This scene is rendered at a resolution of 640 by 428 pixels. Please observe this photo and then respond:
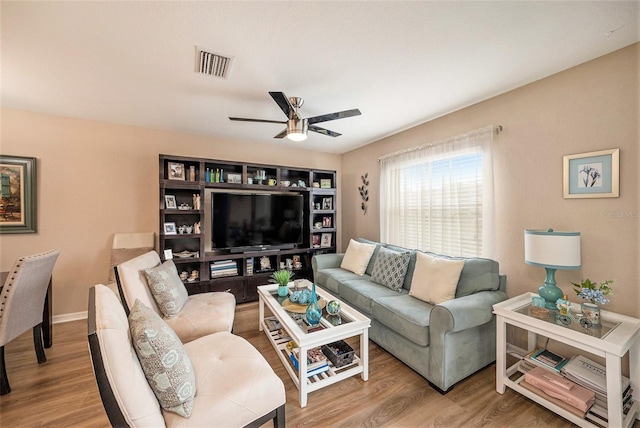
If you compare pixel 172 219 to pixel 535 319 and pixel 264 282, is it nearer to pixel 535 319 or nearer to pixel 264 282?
pixel 264 282

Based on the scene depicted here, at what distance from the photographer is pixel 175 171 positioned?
3.25m

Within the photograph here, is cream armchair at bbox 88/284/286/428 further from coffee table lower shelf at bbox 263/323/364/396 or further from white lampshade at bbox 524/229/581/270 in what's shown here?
white lampshade at bbox 524/229/581/270

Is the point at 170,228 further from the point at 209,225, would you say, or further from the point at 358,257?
the point at 358,257

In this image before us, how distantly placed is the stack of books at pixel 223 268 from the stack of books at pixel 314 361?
1.96 m

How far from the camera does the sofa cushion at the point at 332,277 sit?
3.02 m

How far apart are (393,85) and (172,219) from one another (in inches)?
127

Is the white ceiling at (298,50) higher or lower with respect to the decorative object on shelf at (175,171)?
higher

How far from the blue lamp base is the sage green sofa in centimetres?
30

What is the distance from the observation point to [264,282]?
12.1 ft

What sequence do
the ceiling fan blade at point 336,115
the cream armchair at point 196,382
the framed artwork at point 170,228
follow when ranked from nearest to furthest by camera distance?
1. the cream armchair at point 196,382
2. the ceiling fan blade at point 336,115
3. the framed artwork at point 170,228

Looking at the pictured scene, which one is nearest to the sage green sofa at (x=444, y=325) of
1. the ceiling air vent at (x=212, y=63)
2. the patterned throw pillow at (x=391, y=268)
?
the patterned throw pillow at (x=391, y=268)

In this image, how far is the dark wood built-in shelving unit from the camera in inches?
128

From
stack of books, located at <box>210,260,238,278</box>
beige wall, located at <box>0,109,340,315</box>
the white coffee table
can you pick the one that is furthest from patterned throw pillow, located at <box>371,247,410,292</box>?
beige wall, located at <box>0,109,340,315</box>

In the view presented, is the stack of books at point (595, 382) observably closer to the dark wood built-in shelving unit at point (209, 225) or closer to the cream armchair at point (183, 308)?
the cream armchair at point (183, 308)
